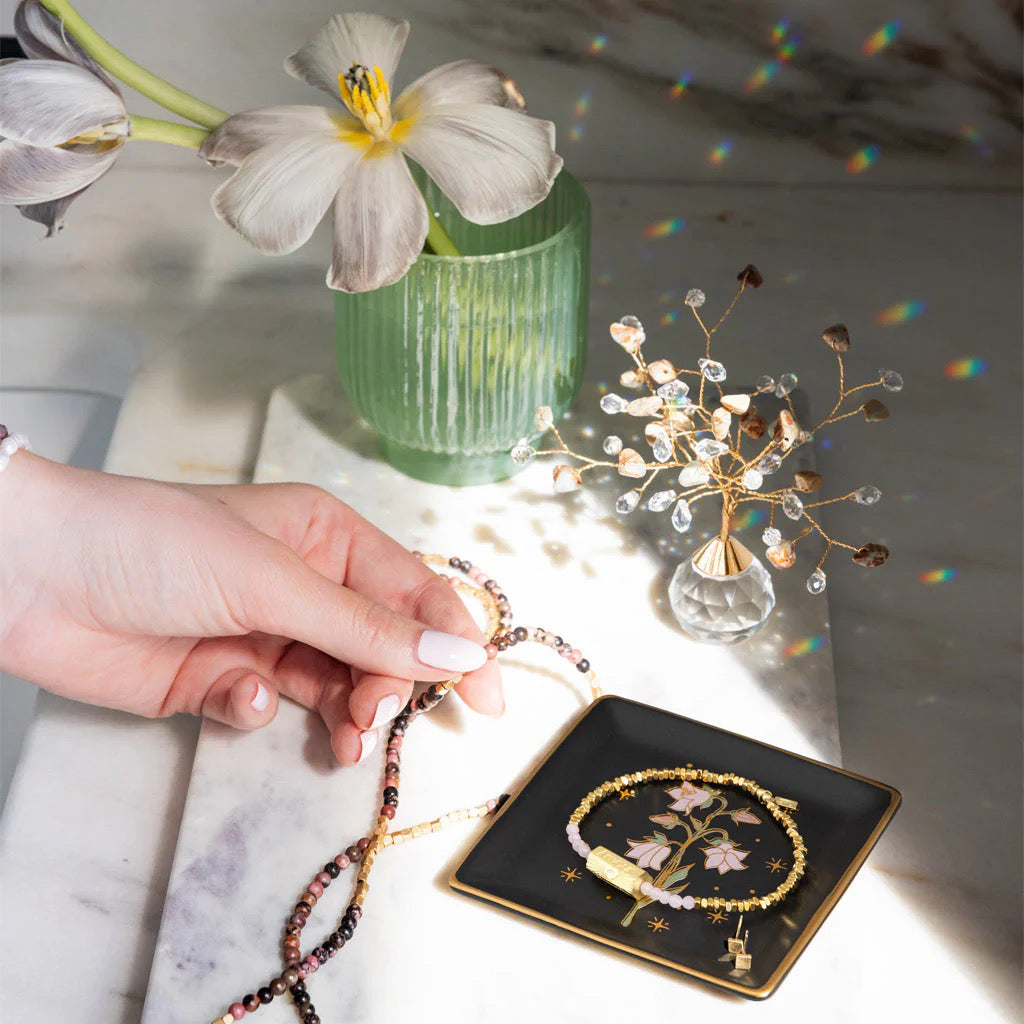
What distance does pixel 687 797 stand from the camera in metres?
0.70

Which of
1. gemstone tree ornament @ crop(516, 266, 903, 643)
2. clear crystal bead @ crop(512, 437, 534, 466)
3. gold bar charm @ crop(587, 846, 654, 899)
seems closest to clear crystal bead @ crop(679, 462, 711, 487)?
gemstone tree ornament @ crop(516, 266, 903, 643)

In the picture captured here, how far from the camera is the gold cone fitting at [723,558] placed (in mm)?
778

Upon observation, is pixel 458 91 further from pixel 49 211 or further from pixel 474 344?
pixel 49 211

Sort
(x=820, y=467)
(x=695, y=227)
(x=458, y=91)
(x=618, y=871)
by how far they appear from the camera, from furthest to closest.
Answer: (x=695, y=227) < (x=820, y=467) < (x=458, y=91) < (x=618, y=871)

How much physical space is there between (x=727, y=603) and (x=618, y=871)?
20cm

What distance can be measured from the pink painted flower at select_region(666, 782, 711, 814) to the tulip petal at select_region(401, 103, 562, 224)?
0.33 m

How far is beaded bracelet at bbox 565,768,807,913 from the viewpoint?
2.09 ft

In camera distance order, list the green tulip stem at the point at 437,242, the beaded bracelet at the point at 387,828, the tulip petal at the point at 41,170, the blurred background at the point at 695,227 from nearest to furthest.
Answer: the beaded bracelet at the point at 387,828 → the tulip petal at the point at 41,170 → the green tulip stem at the point at 437,242 → the blurred background at the point at 695,227

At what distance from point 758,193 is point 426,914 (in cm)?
79

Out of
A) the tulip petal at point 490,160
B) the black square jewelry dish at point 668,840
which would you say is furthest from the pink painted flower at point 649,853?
the tulip petal at point 490,160

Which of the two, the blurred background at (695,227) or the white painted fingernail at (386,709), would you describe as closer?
the white painted fingernail at (386,709)

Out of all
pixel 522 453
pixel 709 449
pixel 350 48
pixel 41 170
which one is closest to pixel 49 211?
pixel 41 170

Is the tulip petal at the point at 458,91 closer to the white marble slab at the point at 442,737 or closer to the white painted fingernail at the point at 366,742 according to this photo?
the white marble slab at the point at 442,737

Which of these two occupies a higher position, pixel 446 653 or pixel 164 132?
pixel 164 132
